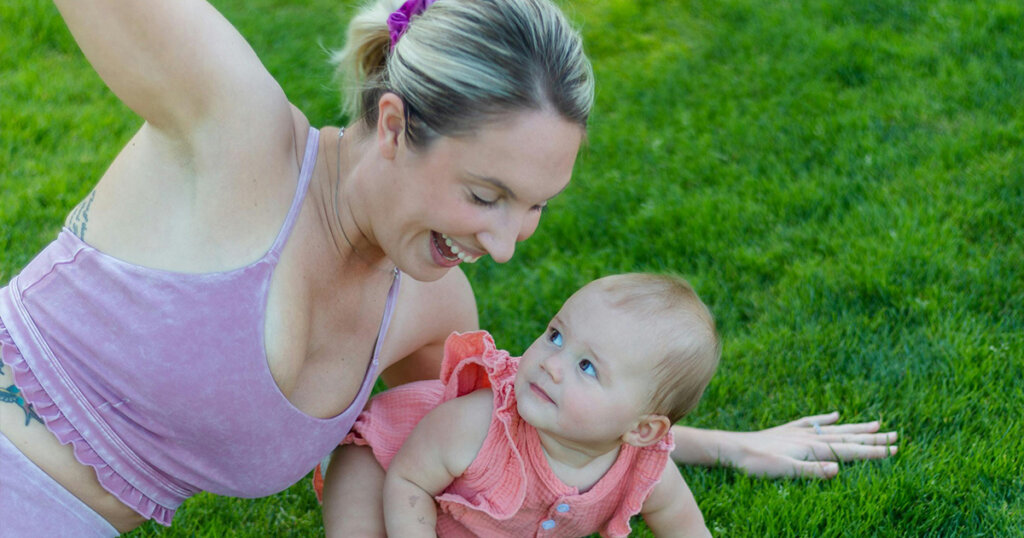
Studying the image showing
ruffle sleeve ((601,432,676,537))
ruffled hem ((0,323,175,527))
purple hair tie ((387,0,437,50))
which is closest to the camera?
ruffled hem ((0,323,175,527))

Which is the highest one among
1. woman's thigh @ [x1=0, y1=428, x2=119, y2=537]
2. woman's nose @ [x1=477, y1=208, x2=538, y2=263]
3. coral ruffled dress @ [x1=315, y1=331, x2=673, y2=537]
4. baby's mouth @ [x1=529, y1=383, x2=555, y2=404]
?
woman's nose @ [x1=477, y1=208, x2=538, y2=263]

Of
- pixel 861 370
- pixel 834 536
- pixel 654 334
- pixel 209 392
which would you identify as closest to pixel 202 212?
pixel 209 392

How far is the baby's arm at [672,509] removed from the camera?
2.56 metres

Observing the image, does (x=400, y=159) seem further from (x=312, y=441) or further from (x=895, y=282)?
(x=895, y=282)

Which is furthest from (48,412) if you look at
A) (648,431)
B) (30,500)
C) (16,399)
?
(648,431)

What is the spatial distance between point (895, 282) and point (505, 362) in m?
1.85

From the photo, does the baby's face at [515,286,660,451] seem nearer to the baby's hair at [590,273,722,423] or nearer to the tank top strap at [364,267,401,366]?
the baby's hair at [590,273,722,423]

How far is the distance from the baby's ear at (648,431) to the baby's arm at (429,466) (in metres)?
0.35

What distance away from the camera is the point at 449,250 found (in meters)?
2.30

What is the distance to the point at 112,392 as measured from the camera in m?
2.18

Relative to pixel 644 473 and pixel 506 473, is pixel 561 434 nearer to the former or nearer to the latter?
pixel 506 473

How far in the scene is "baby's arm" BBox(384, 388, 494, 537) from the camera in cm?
243

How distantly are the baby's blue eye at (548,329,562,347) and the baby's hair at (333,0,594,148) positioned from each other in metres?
0.53

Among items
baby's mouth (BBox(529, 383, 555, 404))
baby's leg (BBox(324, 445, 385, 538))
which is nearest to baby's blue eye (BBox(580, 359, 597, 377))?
baby's mouth (BBox(529, 383, 555, 404))
